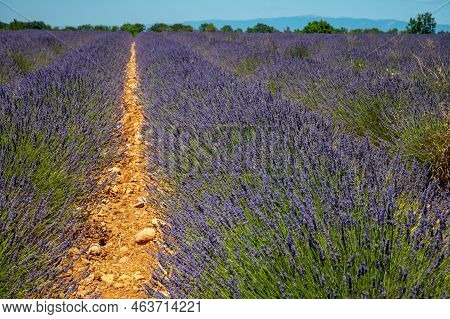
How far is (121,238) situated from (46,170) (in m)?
0.61

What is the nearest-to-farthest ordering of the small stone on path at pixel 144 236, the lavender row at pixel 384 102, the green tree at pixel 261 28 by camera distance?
the small stone on path at pixel 144 236 → the lavender row at pixel 384 102 → the green tree at pixel 261 28

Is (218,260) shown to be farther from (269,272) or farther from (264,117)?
(264,117)

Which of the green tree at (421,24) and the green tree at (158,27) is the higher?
the green tree at (158,27)

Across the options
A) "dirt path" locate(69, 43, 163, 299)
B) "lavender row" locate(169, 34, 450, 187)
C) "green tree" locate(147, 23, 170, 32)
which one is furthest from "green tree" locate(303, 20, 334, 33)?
"dirt path" locate(69, 43, 163, 299)

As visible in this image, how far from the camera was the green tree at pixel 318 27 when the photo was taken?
24344 millimetres

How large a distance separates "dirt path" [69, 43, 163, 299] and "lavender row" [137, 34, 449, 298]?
0.24 m

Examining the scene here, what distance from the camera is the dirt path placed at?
6.07ft

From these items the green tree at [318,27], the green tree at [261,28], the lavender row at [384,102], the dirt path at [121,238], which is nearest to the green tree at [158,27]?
the green tree at [261,28]

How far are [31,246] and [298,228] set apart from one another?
1.22 meters

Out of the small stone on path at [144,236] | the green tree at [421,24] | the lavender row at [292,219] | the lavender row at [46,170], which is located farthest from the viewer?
the green tree at [421,24]

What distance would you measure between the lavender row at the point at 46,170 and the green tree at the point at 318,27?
23354 millimetres

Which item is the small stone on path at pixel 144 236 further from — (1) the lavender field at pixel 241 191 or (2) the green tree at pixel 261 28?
(2) the green tree at pixel 261 28

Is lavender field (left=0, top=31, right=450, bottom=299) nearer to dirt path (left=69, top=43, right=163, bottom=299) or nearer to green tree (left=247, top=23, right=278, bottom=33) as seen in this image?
dirt path (left=69, top=43, right=163, bottom=299)

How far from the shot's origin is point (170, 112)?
3.13 m
